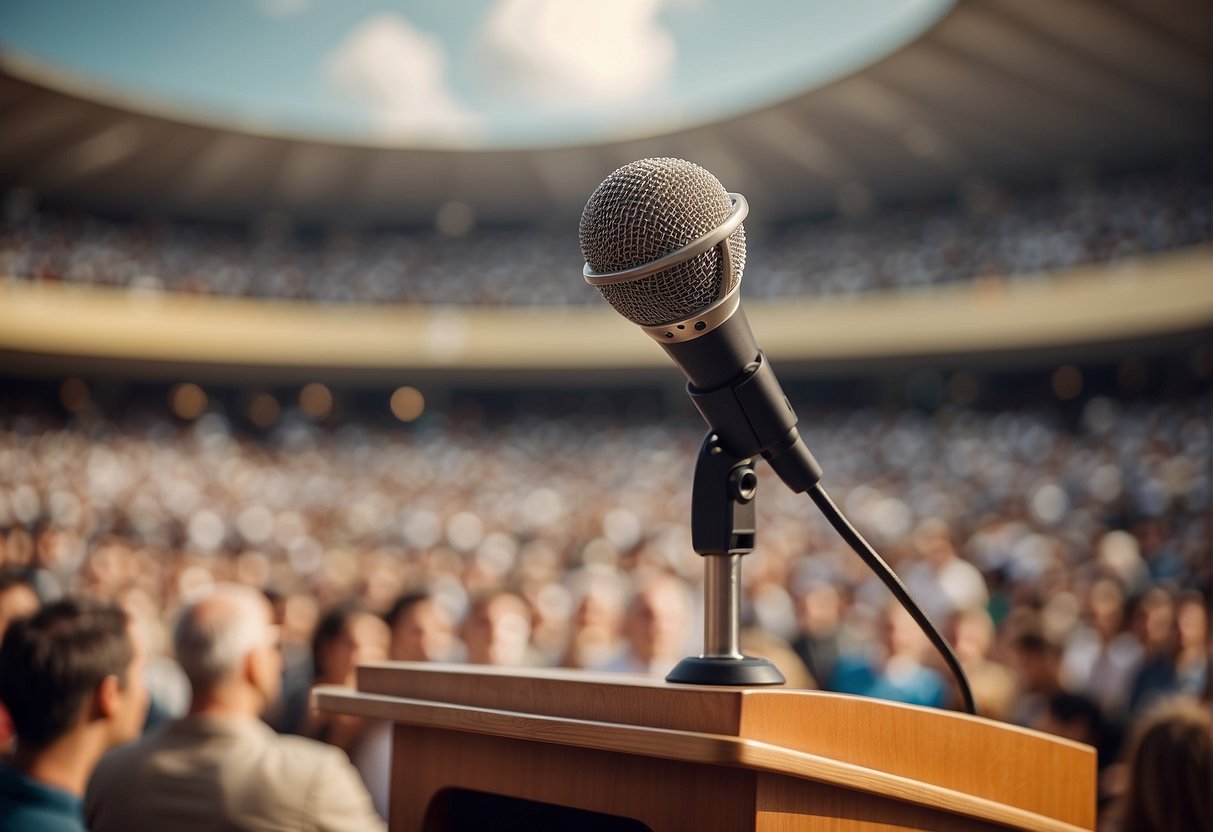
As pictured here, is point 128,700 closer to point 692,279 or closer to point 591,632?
point 692,279

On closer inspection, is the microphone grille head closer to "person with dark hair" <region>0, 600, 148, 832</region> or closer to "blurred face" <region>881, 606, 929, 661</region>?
"person with dark hair" <region>0, 600, 148, 832</region>

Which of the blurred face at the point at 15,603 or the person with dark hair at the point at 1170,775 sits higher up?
the blurred face at the point at 15,603

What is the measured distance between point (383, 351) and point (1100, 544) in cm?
1443

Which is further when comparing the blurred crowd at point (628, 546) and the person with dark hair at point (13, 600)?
the blurred crowd at point (628, 546)

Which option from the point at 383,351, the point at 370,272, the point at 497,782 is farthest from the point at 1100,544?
the point at 370,272

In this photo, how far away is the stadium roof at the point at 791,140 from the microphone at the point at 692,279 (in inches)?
517

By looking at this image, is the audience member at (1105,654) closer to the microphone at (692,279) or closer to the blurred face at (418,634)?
the blurred face at (418,634)

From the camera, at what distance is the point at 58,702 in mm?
2059

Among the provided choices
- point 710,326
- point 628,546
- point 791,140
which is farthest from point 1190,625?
point 791,140

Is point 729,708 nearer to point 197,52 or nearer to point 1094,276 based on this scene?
point 1094,276

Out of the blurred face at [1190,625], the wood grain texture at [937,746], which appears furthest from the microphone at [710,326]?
the blurred face at [1190,625]

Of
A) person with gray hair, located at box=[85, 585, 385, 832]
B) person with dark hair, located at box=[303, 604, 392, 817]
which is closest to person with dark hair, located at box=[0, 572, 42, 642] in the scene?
person with dark hair, located at box=[303, 604, 392, 817]

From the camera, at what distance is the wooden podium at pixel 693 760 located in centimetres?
95

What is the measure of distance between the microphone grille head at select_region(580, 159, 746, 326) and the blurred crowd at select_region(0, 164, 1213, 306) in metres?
15.9
